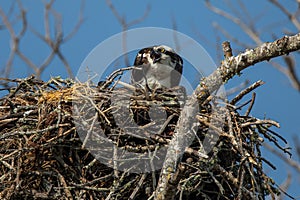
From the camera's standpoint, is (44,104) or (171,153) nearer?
(171,153)

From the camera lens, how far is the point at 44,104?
484 centimetres

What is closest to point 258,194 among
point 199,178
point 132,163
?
point 199,178

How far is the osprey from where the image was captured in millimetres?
5836

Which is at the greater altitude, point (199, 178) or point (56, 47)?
point (56, 47)

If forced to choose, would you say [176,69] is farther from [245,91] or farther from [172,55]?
[245,91]

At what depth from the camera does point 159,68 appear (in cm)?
587

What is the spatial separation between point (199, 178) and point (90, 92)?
→ 115 centimetres

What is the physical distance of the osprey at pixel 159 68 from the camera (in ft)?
19.1

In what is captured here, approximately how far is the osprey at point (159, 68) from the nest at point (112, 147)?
2.90 feet

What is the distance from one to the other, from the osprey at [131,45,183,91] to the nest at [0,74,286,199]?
0.88 m

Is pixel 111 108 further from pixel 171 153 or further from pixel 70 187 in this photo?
pixel 171 153

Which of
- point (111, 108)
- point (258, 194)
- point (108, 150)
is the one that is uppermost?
point (111, 108)

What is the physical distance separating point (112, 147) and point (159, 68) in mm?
1488

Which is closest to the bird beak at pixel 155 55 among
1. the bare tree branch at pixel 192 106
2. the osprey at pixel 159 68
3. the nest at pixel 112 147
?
the osprey at pixel 159 68
